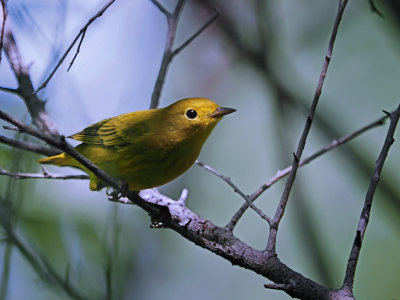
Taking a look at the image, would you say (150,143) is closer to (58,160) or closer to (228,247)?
(58,160)

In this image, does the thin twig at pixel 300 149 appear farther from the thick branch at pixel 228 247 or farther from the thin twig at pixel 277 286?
the thin twig at pixel 277 286

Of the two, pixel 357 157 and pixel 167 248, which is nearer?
pixel 357 157

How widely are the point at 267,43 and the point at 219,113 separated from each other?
3288 mm

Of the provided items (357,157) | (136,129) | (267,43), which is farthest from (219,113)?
(267,43)

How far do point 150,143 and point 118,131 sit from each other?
55 cm

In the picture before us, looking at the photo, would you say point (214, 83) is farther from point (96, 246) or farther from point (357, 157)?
point (96, 246)

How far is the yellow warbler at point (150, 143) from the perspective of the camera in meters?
3.68

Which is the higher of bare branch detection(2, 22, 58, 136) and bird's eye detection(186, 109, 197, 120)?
bird's eye detection(186, 109, 197, 120)

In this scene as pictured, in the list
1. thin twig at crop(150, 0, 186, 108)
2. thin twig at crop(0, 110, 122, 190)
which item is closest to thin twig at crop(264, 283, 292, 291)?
thin twig at crop(0, 110, 122, 190)

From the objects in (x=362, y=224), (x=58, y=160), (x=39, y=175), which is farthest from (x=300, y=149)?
(x=58, y=160)

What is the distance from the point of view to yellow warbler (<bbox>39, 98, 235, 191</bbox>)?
12.1 feet

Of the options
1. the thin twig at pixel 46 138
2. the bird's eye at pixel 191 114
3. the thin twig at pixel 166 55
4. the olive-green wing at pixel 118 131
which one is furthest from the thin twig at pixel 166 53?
the thin twig at pixel 46 138

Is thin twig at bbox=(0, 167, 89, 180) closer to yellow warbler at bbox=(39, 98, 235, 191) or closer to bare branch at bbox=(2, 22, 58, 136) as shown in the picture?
yellow warbler at bbox=(39, 98, 235, 191)

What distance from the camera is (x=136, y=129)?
410 cm
